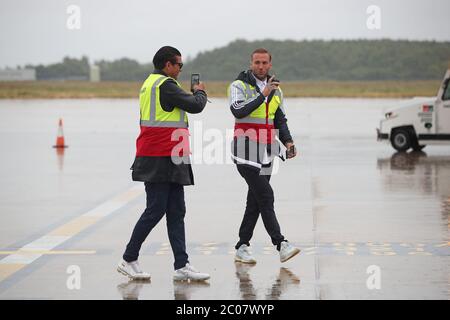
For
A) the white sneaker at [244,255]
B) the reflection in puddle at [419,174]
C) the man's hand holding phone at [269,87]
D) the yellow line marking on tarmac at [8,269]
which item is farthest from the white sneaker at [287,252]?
the reflection in puddle at [419,174]

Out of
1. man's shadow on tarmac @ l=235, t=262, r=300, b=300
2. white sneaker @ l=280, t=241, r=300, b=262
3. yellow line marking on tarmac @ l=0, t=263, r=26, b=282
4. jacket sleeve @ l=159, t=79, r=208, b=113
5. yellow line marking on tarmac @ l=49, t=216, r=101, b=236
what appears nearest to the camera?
man's shadow on tarmac @ l=235, t=262, r=300, b=300

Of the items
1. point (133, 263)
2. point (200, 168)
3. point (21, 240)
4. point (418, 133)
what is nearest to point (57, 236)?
point (21, 240)

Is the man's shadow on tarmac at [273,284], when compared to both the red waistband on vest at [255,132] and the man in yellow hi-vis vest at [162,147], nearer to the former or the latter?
the man in yellow hi-vis vest at [162,147]

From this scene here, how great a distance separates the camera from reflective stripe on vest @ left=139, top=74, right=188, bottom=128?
9.16 metres

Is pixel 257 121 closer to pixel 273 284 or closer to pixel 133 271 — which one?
pixel 273 284

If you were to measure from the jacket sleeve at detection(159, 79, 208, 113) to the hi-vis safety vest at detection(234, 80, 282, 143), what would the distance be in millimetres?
889

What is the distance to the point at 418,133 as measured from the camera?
2231 cm

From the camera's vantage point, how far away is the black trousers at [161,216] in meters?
9.23

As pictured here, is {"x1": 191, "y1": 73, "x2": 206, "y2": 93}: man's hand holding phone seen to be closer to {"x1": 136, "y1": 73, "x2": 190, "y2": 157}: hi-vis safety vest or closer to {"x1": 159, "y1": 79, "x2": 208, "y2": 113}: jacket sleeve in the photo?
{"x1": 159, "y1": 79, "x2": 208, "y2": 113}: jacket sleeve

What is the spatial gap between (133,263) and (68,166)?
435 inches

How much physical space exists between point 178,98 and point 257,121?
3.79 ft

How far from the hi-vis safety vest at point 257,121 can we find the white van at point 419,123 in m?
11.9

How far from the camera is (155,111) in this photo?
9195 mm

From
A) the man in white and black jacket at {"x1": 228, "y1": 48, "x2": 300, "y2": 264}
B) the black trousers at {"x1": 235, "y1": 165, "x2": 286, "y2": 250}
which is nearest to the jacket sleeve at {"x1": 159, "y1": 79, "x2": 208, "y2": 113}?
the man in white and black jacket at {"x1": 228, "y1": 48, "x2": 300, "y2": 264}
